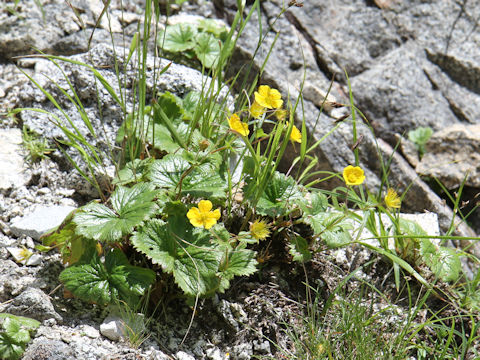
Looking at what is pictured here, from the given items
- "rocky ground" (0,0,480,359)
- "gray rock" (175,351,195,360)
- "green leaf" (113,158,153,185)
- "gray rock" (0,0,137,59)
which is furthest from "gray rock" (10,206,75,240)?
"gray rock" (0,0,137,59)

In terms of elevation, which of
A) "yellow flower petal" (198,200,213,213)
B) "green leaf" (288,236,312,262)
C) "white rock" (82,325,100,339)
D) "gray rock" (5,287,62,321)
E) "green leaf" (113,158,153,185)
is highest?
"yellow flower petal" (198,200,213,213)

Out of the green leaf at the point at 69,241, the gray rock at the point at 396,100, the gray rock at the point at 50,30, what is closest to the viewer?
the green leaf at the point at 69,241

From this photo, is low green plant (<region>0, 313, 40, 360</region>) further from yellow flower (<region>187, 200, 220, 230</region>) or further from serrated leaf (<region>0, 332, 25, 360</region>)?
yellow flower (<region>187, 200, 220, 230</region>)

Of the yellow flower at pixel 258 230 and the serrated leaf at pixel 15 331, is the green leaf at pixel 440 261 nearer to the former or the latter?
the yellow flower at pixel 258 230

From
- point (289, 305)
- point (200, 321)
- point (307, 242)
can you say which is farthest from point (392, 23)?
point (200, 321)

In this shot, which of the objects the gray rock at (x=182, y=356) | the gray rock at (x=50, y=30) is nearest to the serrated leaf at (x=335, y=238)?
the gray rock at (x=182, y=356)
